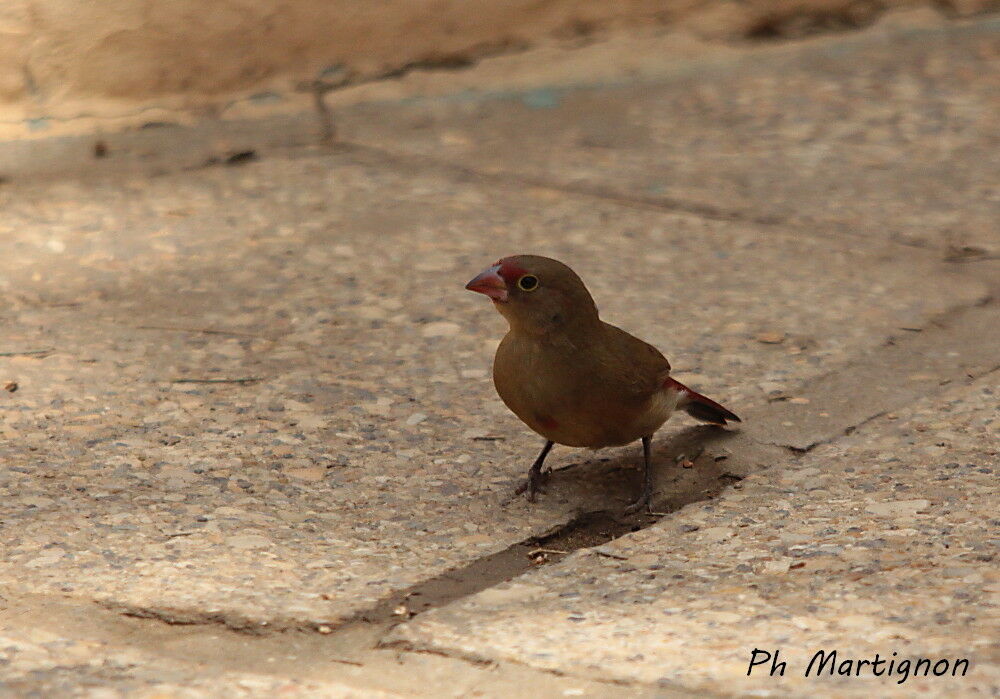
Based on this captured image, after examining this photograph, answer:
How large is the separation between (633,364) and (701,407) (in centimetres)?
26

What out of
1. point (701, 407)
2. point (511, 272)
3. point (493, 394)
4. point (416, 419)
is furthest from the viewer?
point (493, 394)

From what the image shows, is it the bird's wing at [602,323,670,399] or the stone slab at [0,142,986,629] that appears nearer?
the stone slab at [0,142,986,629]

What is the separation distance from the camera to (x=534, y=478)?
290 centimetres

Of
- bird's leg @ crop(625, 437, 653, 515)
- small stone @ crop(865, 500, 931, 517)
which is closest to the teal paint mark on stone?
bird's leg @ crop(625, 437, 653, 515)

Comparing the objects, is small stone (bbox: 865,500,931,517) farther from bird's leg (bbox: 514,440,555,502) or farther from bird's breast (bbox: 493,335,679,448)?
bird's leg (bbox: 514,440,555,502)

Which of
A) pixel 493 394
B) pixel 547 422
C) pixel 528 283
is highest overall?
pixel 528 283

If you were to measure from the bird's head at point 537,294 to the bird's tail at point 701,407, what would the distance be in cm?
27

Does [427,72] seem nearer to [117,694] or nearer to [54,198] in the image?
[54,198]

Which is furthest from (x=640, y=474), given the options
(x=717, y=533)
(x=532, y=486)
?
(x=717, y=533)

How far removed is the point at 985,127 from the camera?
5.10 meters

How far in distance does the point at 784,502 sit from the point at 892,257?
1.56 meters

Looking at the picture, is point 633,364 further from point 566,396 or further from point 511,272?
point 511,272

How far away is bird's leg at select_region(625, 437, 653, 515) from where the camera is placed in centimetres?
285

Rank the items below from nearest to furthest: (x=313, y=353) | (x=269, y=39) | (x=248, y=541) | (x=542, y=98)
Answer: (x=248, y=541) < (x=313, y=353) < (x=269, y=39) < (x=542, y=98)
